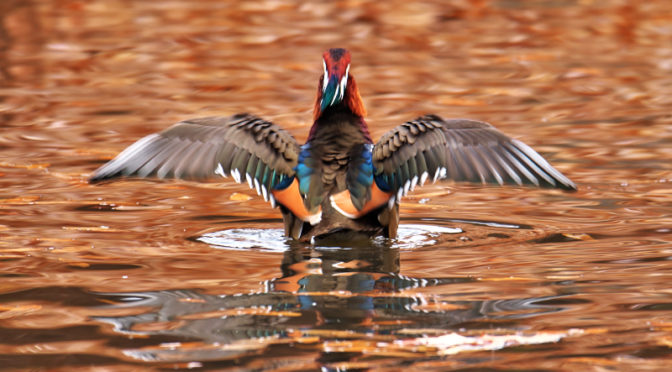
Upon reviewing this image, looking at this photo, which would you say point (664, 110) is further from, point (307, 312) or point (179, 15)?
point (179, 15)

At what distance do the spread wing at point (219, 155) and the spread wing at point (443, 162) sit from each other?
0.56 metres

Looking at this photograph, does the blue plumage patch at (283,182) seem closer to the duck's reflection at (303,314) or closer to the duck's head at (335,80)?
the duck's head at (335,80)

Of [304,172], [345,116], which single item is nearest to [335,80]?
[345,116]

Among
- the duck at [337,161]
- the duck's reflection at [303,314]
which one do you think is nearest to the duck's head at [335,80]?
the duck at [337,161]

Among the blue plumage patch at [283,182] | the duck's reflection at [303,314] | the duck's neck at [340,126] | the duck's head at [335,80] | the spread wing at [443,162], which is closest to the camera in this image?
the duck's reflection at [303,314]

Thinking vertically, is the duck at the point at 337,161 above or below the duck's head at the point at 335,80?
below

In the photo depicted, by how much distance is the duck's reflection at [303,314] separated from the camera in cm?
421

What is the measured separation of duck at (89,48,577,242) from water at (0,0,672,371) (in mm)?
240

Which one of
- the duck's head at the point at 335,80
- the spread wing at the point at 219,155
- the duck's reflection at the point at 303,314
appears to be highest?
the duck's head at the point at 335,80

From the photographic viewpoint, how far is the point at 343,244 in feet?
20.8

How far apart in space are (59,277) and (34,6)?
15174 mm

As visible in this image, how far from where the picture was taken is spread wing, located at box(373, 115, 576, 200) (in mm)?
6176

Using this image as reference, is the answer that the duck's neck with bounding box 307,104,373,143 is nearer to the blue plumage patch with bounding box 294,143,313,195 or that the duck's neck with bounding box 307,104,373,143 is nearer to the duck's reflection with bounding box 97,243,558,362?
the blue plumage patch with bounding box 294,143,313,195

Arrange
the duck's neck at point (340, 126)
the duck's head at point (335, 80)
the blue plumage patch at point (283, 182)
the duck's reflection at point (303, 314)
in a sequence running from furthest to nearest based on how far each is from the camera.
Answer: the duck's neck at point (340, 126), the duck's head at point (335, 80), the blue plumage patch at point (283, 182), the duck's reflection at point (303, 314)
